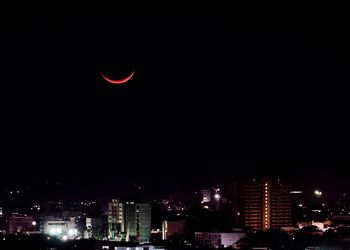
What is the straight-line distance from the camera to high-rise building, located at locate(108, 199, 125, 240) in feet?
53.3

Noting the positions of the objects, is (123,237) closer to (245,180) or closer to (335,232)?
Result: (245,180)

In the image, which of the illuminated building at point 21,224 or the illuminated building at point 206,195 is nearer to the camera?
the illuminated building at point 21,224

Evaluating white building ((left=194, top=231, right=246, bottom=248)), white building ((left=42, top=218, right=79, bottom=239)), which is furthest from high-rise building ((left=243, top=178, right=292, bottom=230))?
white building ((left=42, top=218, right=79, bottom=239))

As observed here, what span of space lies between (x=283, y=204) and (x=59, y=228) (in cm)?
546

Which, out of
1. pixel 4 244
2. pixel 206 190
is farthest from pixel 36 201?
pixel 4 244

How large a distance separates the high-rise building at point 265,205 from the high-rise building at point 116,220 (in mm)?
2830

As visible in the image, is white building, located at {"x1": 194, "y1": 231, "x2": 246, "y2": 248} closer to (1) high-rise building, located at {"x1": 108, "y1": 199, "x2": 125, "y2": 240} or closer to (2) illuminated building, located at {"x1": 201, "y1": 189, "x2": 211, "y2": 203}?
(1) high-rise building, located at {"x1": 108, "y1": 199, "x2": 125, "y2": 240}

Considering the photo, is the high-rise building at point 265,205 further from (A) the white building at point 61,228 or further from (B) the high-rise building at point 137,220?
(A) the white building at point 61,228

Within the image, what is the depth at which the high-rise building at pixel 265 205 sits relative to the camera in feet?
53.3

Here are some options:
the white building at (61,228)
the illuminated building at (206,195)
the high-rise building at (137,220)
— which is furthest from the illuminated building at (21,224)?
the illuminated building at (206,195)

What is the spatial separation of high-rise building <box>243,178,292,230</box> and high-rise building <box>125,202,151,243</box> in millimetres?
2266

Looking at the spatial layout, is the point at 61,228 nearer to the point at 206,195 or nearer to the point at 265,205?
the point at 265,205

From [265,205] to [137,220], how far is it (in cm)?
293

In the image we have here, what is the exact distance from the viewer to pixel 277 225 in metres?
16.3
